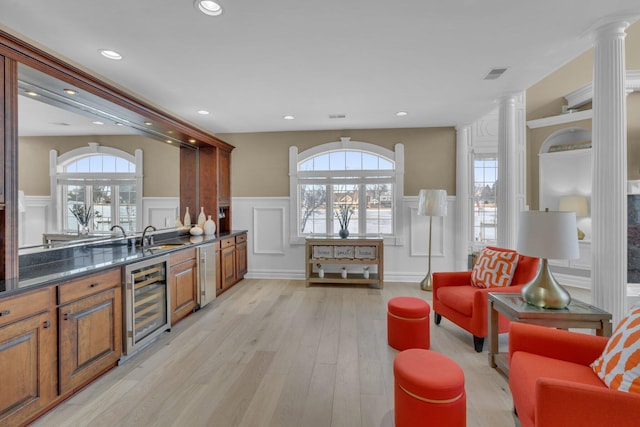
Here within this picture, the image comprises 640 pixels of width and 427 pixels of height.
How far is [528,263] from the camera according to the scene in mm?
2889

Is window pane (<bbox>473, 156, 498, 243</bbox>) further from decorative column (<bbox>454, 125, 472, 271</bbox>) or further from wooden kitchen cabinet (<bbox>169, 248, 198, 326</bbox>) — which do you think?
wooden kitchen cabinet (<bbox>169, 248, 198, 326</bbox>)

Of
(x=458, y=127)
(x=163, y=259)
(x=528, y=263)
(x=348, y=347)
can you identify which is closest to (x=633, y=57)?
(x=458, y=127)

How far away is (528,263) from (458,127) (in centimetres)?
284

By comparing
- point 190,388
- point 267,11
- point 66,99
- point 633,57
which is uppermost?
point 633,57

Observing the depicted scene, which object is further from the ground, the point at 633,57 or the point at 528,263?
the point at 633,57

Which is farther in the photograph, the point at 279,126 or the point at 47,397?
the point at 279,126

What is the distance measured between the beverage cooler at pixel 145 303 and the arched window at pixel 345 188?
2558 mm

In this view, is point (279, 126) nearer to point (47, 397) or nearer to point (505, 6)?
point (505, 6)

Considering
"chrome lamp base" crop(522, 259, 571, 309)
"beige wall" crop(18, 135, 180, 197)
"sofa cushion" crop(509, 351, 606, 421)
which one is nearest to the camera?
"sofa cushion" crop(509, 351, 606, 421)

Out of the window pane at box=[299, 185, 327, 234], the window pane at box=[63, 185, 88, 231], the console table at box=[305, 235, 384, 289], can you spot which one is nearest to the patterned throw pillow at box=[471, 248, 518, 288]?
the console table at box=[305, 235, 384, 289]

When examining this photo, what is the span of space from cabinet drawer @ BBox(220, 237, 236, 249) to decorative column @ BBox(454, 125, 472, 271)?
371 centimetres

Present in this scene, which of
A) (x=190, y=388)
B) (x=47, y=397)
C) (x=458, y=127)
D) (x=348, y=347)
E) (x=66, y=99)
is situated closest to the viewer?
(x=47, y=397)

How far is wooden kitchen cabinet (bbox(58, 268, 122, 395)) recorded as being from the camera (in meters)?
2.03

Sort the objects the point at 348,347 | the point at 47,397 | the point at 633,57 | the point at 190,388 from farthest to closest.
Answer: the point at 633,57 → the point at 348,347 → the point at 190,388 → the point at 47,397
